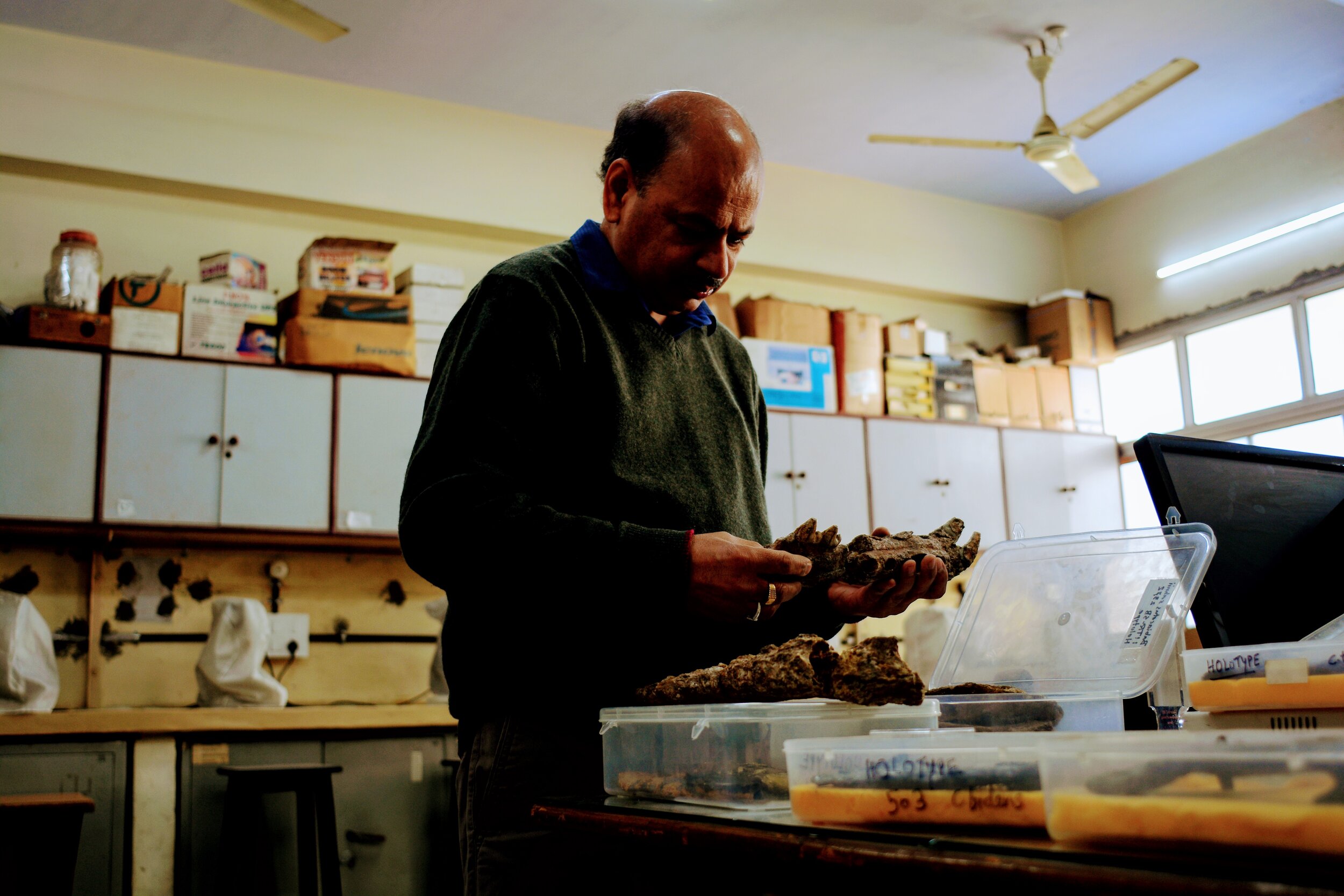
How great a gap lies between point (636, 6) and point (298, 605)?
9.03ft

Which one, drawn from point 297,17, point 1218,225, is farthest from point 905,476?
point 297,17

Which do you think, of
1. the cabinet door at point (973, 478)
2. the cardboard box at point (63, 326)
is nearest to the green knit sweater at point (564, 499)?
the cardboard box at point (63, 326)

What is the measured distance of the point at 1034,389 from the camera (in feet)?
20.1

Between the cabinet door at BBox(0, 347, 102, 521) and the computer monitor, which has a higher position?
the cabinet door at BBox(0, 347, 102, 521)

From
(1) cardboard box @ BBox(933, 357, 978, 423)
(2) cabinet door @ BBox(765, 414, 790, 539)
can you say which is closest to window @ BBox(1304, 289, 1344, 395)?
(1) cardboard box @ BBox(933, 357, 978, 423)

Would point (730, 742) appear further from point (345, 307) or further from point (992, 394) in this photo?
point (992, 394)

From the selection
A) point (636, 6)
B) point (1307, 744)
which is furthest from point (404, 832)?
point (1307, 744)

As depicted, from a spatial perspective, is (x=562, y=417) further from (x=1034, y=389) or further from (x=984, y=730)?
(x=1034, y=389)

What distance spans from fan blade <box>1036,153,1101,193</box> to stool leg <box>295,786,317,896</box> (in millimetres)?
3715

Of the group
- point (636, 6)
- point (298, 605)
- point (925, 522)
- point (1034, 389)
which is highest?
point (636, 6)

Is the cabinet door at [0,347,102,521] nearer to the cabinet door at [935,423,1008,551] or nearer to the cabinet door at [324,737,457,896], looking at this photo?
the cabinet door at [324,737,457,896]

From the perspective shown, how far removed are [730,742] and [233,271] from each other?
3827mm

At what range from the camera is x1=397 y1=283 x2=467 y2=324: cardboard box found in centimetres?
450

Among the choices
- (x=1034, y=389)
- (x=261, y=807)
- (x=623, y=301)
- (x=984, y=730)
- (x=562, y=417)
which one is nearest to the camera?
(x=984, y=730)
